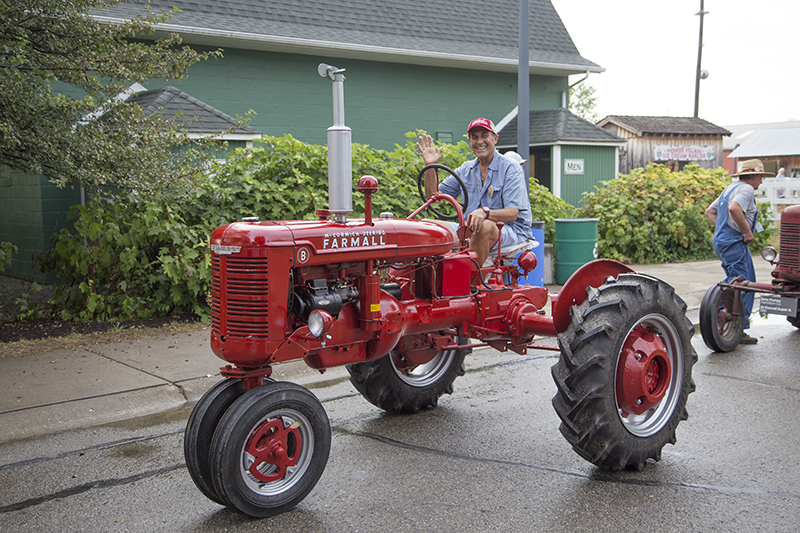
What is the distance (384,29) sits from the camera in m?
16.0

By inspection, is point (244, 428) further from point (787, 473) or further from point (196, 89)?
point (196, 89)

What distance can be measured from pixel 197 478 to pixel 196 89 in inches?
436

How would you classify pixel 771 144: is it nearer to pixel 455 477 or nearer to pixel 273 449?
pixel 455 477

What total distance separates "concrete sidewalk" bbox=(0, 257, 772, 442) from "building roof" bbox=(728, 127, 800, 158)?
123 ft

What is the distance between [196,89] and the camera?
13.4 metres

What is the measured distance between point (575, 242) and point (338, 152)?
24.4 feet

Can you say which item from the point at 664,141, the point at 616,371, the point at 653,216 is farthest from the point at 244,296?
the point at 664,141

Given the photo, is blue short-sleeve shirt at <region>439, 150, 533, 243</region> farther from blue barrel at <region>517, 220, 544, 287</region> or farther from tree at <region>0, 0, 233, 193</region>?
tree at <region>0, 0, 233, 193</region>

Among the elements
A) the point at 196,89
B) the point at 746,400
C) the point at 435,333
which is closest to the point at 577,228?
Answer: the point at 746,400

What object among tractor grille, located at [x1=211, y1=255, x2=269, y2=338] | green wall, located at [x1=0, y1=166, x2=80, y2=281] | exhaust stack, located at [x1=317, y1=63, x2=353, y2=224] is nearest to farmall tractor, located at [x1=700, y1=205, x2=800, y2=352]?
exhaust stack, located at [x1=317, y1=63, x2=353, y2=224]

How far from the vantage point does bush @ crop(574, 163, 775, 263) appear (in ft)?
44.6

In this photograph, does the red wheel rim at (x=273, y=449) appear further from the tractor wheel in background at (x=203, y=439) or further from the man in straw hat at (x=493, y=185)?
the man in straw hat at (x=493, y=185)

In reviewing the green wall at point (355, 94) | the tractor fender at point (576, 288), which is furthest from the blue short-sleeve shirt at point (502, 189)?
the green wall at point (355, 94)

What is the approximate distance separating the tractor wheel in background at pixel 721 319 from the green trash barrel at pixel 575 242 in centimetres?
A: 322
